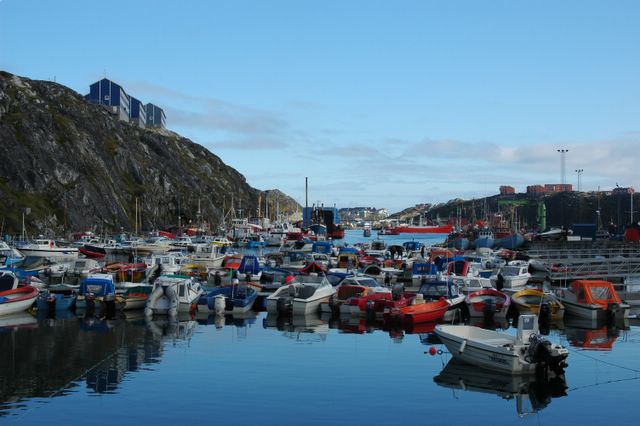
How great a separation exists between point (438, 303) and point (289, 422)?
25942 mm

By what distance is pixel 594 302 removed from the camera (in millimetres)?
50219

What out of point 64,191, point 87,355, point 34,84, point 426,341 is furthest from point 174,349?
point 34,84

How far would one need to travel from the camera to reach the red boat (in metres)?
48.1

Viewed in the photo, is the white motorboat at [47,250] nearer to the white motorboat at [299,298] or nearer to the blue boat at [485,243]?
the white motorboat at [299,298]

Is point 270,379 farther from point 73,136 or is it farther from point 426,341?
point 73,136

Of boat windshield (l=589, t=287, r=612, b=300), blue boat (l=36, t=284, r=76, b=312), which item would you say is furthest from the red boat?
blue boat (l=36, t=284, r=76, b=312)

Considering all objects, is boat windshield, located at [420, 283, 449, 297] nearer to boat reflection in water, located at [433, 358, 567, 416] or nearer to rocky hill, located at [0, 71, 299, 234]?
boat reflection in water, located at [433, 358, 567, 416]

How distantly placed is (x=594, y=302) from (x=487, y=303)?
6.59 metres

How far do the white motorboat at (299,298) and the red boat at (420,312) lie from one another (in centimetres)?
626

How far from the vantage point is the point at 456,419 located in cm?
2611

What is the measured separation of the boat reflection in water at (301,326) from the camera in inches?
1716

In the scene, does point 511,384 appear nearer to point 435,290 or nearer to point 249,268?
point 435,290

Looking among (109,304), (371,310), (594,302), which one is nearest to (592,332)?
(594,302)

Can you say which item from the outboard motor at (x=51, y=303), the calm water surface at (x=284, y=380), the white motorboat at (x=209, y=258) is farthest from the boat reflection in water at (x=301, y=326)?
the white motorboat at (x=209, y=258)
